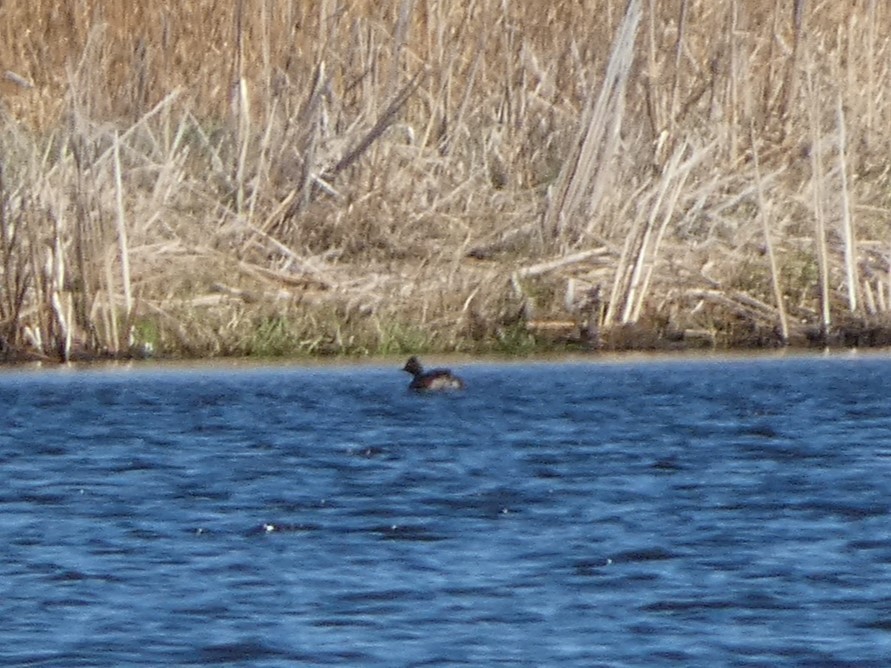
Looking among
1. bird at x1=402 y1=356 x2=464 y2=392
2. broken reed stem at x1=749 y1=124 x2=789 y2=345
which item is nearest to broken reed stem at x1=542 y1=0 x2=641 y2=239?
broken reed stem at x1=749 y1=124 x2=789 y2=345

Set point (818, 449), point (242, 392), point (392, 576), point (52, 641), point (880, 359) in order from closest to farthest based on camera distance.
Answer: point (52, 641)
point (392, 576)
point (818, 449)
point (242, 392)
point (880, 359)

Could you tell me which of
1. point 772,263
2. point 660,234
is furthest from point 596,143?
point 772,263

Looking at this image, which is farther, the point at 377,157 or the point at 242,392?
the point at 377,157

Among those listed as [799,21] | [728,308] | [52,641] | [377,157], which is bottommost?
[52,641]

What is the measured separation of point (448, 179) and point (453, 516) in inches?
329

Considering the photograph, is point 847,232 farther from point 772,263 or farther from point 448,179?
point 448,179

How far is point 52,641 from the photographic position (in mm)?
7504

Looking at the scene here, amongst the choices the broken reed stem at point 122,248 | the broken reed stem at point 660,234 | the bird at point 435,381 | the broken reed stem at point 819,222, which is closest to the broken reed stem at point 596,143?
the broken reed stem at point 660,234

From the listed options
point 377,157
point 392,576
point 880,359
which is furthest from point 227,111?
point 392,576

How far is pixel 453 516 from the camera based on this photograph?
33.8ft

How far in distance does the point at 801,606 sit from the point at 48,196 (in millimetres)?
9179

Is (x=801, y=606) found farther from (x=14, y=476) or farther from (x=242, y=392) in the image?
(x=242, y=392)

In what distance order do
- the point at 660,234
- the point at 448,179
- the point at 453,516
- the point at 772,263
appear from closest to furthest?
the point at 453,516 → the point at 772,263 → the point at 660,234 → the point at 448,179

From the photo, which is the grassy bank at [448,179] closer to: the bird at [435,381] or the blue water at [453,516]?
the blue water at [453,516]
